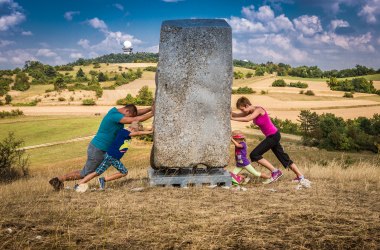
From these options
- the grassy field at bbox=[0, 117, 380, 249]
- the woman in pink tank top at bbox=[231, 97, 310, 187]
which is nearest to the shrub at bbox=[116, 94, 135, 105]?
the woman in pink tank top at bbox=[231, 97, 310, 187]

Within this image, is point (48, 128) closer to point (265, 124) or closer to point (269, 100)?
point (269, 100)

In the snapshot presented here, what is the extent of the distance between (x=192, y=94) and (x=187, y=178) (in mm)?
1648

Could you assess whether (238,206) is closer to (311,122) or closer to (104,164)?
(104,164)

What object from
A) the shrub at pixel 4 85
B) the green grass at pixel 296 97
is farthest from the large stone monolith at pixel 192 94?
the shrub at pixel 4 85

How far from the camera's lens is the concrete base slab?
7.62 meters

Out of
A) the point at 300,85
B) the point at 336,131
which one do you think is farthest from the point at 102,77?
the point at 336,131

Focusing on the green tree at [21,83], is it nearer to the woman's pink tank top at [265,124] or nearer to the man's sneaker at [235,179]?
the man's sneaker at [235,179]

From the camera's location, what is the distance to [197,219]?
196 inches

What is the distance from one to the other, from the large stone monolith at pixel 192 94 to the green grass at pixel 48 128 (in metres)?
39.7

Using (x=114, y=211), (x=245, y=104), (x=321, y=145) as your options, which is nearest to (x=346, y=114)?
(x=321, y=145)

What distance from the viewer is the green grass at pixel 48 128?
150ft

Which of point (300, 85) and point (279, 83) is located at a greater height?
point (279, 83)

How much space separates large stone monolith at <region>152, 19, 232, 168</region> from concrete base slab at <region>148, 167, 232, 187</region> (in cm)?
23

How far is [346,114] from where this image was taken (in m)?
49.8
